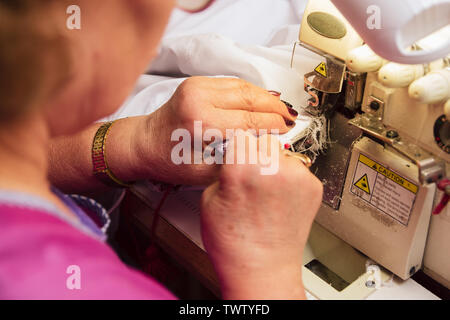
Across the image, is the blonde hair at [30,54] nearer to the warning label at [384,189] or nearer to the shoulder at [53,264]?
the shoulder at [53,264]

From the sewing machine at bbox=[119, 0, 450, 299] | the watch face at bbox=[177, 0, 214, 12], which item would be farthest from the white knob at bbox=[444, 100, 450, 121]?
the watch face at bbox=[177, 0, 214, 12]

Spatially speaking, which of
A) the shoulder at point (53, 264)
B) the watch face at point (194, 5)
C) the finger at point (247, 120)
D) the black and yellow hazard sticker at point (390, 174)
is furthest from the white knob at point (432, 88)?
the watch face at point (194, 5)

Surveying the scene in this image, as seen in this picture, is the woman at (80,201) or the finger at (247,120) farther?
the finger at (247,120)

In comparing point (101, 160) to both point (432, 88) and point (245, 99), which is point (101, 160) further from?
point (432, 88)

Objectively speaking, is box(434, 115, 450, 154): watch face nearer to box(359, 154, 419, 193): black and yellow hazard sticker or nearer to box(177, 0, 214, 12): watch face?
box(359, 154, 419, 193): black and yellow hazard sticker

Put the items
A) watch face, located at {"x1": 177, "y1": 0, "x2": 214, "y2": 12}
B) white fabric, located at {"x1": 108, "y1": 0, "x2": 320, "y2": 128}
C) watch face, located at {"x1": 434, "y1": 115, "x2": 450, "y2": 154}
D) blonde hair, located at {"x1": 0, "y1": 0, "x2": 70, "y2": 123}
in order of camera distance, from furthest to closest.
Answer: watch face, located at {"x1": 177, "y1": 0, "x2": 214, "y2": 12} < white fabric, located at {"x1": 108, "y1": 0, "x2": 320, "y2": 128} < watch face, located at {"x1": 434, "y1": 115, "x2": 450, "y2": 154} < blonde hair, located at {"x1": 0, "y1": 0, "x2": 70, "y2": 123}

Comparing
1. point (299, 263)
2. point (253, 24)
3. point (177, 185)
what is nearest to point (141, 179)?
point (177, 185)

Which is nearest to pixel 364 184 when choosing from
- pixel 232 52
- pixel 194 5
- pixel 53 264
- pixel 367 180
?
pixel 367 180

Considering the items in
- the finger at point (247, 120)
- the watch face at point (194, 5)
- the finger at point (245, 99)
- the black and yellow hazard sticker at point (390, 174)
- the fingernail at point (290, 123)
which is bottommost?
the black and yellow hazard sticker at point (390, 174)

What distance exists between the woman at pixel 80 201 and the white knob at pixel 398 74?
0.68ft

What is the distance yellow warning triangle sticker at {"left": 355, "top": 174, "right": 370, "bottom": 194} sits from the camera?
3.05ft

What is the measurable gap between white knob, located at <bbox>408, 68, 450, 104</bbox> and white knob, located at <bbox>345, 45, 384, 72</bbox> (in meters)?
0.09

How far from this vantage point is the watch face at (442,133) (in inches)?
31.6
